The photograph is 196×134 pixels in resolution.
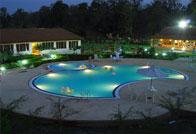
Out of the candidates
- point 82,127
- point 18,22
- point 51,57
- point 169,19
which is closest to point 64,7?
point 18,22

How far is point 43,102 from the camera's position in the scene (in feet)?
47.2

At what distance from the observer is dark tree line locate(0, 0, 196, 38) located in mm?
48438

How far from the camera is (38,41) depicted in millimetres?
32719

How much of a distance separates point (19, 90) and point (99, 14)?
3531 centimetres

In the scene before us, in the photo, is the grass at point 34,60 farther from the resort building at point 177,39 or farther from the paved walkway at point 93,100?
the resort building at point 177,39

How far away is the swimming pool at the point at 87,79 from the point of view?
18.8 metres

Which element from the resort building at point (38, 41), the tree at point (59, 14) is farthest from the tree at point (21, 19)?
the resort building at point (38, 41)

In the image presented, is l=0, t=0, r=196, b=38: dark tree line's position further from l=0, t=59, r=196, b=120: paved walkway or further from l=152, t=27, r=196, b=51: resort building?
l=0, t=59, r=196, b=120: paved walkway

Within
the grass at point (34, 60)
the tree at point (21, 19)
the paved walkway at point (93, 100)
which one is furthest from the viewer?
the tree at point (21, 19)

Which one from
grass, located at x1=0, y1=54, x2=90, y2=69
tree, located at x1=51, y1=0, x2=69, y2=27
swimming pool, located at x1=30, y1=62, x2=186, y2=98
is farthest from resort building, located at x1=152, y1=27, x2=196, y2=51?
tree, located at x1=51, y1=0, x2=69, y2=27

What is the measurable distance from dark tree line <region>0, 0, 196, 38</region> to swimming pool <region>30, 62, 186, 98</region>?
21710mm

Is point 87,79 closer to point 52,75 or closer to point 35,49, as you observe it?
point 52,75

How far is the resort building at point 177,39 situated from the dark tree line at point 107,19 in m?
7.03

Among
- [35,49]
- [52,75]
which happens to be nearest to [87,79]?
[52,75]
